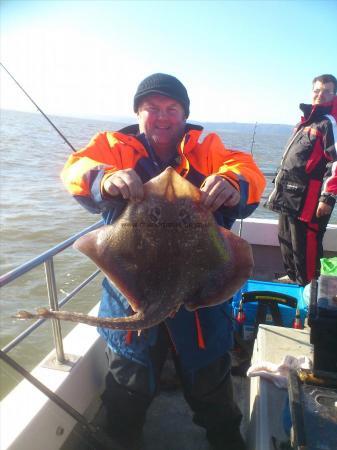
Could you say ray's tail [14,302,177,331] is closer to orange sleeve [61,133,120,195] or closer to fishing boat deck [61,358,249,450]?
orange sleeve [61,133,120,195]

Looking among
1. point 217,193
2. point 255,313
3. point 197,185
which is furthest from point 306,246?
point 217,193

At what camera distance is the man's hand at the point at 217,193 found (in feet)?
6.26

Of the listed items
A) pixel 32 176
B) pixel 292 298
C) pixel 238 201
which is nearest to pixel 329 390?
pixel 238 201

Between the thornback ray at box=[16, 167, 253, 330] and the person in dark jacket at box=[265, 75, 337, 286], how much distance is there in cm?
343

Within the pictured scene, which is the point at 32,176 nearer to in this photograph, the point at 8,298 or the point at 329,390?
the point at 8,298

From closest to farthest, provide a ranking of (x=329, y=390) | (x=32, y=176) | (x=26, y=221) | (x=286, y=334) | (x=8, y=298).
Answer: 1. (x=329, y=390)
2. (x=286, y=334)
3. (x=8, y=298)
4. (x=26, y=221)
5. (x=32, y=176)

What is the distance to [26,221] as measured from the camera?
12.5 metres

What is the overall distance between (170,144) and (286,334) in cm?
→ 211

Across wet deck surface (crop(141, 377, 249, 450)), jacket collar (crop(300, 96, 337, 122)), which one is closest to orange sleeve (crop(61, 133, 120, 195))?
wet deck surface (crop(141, 377, 249, 450))

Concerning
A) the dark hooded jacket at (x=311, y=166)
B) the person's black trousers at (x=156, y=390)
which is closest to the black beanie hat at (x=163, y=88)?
the person's black trousers at (x=156, y=390)

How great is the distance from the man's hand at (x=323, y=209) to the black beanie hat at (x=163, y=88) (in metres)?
3.03

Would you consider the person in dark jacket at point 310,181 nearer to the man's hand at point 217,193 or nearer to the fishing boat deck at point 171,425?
the fishing boat deck at point 171,425

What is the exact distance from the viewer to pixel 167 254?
6.26 ft

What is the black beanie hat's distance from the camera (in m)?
2.51
